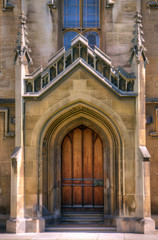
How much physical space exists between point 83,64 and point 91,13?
3.58 m

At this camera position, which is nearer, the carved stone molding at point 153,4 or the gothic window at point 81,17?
the carved stone molding at point 153,4

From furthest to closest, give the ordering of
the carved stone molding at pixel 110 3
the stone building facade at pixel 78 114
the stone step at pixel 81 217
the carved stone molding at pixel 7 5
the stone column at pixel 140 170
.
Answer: the carved stone molding at pixel 7 5 < the carved stone molding at pixel 110 3 < the stone step at pixel 81 217 < the stone building facade at pixel 78 114 < the stone column at pixel 140 170

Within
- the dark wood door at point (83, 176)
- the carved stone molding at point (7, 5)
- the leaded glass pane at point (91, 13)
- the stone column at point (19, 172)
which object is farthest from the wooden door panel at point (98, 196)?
the carved stone molding at point (7, 5)

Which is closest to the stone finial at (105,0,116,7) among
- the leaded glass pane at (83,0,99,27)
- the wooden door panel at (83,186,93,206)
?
the leaded glass pane at (83,0,99,27)

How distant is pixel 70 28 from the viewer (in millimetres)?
15156

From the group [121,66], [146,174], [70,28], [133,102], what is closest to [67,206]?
[146,174]

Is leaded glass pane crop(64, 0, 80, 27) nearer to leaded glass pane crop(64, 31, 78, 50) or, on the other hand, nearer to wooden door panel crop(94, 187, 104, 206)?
leaded glass pane crop(64, 31, 78, 50)

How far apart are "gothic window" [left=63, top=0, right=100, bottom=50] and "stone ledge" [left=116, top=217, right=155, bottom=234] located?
7.30 meters

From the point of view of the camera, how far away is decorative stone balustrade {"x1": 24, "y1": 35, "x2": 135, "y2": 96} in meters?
12.8

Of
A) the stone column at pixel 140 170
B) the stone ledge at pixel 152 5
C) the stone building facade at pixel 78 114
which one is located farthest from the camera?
the stone ledge at pixel 152 5

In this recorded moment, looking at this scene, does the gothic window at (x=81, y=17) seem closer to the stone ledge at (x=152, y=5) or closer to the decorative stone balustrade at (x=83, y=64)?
the stone ledge at (x=152, y=5)

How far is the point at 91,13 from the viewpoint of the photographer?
15266 millimetres

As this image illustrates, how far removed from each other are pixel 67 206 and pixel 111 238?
3056mm

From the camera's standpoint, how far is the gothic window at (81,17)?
15211 mm
